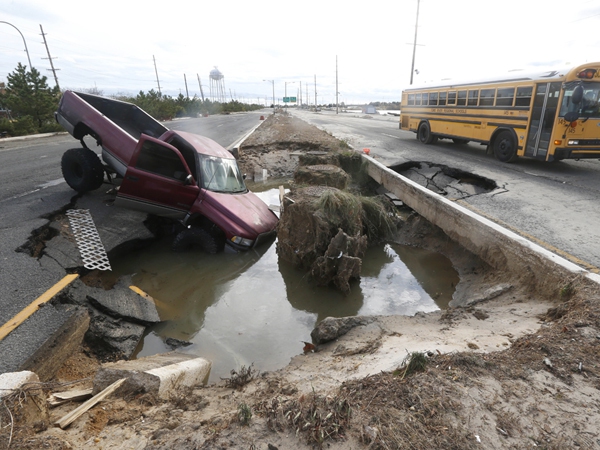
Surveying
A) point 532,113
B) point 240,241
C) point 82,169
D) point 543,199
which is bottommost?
point 240,241

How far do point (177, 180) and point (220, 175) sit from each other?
36.2 inches

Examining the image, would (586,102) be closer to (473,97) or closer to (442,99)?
(473,97)

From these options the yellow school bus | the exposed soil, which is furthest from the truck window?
the yellow school bus

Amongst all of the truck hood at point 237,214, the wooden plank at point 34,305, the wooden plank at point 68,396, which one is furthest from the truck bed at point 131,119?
the wooden plank at point 68,396

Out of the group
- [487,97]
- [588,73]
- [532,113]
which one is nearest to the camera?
[588,73]

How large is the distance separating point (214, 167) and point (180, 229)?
1.39 meters

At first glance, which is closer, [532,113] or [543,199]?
[543,199]

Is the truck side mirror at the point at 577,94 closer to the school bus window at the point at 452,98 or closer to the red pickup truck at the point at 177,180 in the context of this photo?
the school bus window at the point at 452,98

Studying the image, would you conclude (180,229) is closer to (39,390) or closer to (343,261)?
(343,261)

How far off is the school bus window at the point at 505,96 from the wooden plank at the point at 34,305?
12.3 m

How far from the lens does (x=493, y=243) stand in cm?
506

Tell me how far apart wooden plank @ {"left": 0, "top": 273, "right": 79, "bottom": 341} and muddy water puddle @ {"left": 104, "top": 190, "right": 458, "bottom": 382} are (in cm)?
111

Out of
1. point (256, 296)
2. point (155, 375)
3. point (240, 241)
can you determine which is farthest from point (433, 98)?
point (155, 375)

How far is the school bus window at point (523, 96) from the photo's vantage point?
10.3 meters
